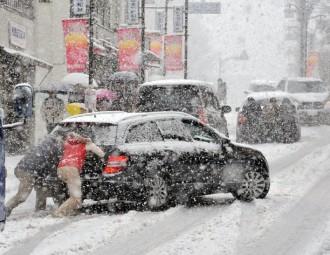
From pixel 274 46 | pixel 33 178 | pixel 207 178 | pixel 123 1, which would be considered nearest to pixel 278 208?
pixel 207 178

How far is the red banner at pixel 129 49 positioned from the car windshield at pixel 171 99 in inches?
449

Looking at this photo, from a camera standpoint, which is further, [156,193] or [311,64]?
[311,64]

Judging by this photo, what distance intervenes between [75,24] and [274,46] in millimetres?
134004

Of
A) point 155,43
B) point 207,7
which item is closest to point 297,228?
point 207,7

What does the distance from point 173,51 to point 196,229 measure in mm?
30429

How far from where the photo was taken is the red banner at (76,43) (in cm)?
2467

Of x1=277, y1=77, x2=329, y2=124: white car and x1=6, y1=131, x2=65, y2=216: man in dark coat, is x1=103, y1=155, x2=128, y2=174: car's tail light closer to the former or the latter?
x1=6, y1=131, x2=65, y2=216: man in dark coat

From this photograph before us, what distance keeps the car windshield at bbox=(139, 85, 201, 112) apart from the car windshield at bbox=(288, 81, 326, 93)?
14.1 metres

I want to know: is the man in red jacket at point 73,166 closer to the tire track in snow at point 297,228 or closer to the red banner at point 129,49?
the tire track in snow at point 297,228

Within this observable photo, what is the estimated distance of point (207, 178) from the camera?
13586 millimetres

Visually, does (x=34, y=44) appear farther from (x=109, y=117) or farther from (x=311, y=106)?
(x=109, y=117)

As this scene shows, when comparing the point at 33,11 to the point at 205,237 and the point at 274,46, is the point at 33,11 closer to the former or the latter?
the point at 205,237

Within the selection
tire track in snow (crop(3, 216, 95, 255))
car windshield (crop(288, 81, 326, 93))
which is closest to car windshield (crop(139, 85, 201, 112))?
tire track in snow (crop(3, 216, 95, 255))

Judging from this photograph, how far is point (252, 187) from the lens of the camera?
14016mm
